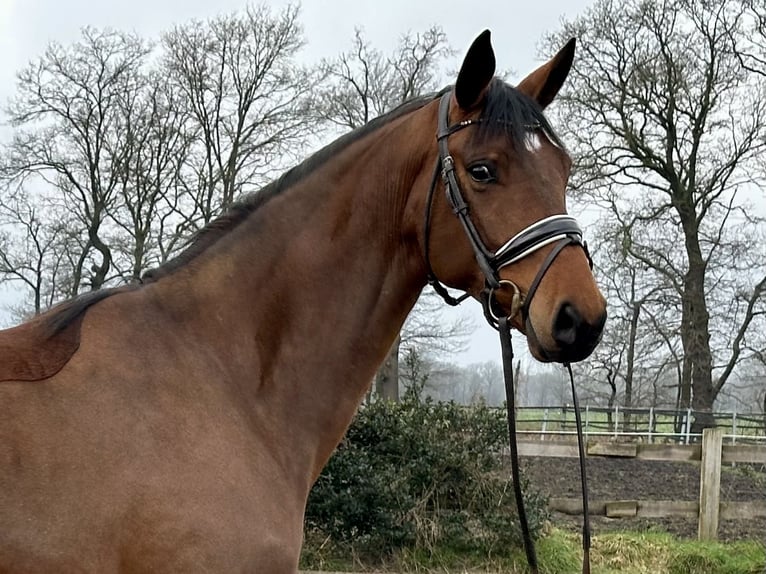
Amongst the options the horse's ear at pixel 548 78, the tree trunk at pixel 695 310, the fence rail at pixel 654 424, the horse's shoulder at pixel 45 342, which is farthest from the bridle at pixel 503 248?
the tree trunk at pixel 695 310

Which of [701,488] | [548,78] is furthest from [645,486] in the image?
[548,78]

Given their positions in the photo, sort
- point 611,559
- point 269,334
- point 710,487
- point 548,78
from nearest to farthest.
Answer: point 269,334 → point 548,78 → point 611,559 → point 710,487

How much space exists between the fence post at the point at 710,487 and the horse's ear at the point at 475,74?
7.76 metres

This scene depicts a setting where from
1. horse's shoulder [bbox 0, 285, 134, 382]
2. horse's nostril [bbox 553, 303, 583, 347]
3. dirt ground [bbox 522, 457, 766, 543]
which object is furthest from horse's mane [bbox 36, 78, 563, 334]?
dirt ground [bbox 522, 457, 766, 543]

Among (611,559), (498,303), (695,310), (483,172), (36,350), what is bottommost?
(611,559)

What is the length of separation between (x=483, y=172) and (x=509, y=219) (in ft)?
0.62

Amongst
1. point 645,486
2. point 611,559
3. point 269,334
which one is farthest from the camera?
point 645,486

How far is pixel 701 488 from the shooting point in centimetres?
921

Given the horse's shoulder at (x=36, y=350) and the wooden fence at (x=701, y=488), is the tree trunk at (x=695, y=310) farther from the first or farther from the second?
the horse's shoulder at (x=36, y=350)

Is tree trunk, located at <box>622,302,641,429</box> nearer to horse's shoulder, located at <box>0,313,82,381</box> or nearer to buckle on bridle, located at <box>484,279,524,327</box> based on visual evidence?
buckle on bridle, located at <box>484,279,524,327</box>

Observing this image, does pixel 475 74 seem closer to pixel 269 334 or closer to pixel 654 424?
pixel 269 334

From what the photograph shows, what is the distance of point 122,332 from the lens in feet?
7.47

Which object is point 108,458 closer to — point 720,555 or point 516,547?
point 516,547

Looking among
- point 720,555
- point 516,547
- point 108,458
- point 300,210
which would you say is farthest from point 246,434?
point 720,555
